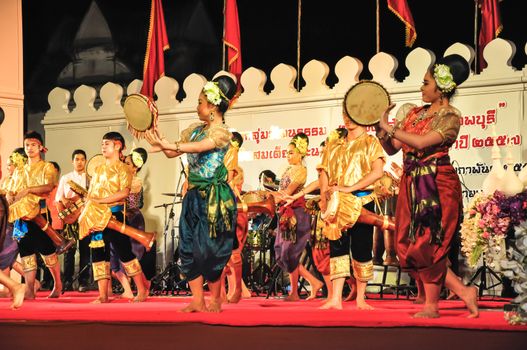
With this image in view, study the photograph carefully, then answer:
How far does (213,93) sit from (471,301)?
2.26 metres

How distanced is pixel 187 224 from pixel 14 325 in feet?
4.34

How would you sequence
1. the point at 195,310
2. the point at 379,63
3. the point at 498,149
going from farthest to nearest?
the point at 379,63, the point at 498,149, the point at 195,310

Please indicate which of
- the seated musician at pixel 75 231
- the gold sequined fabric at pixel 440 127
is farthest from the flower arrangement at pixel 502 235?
the seated musician at pixel 75 231

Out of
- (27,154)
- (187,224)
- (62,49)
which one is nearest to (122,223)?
(27,154)

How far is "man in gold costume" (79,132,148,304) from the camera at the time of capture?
884 centimetres

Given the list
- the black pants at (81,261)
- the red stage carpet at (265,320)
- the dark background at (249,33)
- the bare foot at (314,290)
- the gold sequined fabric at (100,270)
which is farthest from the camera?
the black pants at (81,261)

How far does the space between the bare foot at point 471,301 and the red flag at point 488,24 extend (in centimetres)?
499

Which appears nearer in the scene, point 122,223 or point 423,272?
point 423,272

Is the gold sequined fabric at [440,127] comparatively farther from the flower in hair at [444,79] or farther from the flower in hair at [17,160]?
the flower in hair at [17,160]

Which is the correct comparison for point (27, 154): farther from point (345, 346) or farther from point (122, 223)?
point (345, 346)

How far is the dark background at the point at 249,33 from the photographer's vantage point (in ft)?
39.2

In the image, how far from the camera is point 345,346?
5852 millimetres

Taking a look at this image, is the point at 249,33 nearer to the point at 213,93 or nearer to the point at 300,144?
the point at 300,144

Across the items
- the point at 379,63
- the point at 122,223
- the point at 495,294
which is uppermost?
the point at 379,63
